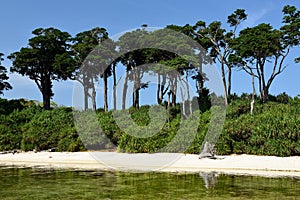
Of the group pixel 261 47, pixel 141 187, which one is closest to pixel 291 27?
pixel 261 47

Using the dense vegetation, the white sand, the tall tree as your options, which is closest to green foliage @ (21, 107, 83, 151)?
the dense vegetation

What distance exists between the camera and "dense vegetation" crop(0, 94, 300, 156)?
1909cm

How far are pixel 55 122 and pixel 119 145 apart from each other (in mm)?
7587

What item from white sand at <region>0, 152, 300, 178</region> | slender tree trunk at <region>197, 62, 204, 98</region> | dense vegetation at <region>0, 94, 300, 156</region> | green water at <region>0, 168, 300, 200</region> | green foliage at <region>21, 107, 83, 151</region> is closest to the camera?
green water at <region>0, 168, 300, 200</region>

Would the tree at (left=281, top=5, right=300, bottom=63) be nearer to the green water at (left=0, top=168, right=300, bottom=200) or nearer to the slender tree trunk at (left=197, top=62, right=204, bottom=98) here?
the slender tree trunk at (left=197, top=62, right=204, bottom=98)

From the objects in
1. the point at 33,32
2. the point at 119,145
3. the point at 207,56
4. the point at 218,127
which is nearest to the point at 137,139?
the point at 119,145

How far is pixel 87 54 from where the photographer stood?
126 ft

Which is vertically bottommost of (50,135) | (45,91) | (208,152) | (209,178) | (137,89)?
(209,178)

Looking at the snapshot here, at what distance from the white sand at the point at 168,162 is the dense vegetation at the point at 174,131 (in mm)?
1012

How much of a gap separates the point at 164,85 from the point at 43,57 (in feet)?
54.5

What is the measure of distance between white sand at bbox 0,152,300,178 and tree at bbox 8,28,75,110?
20.3m

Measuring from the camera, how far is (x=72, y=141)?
84.8ft

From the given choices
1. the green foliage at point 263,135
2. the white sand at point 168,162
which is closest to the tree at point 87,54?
the white sand at point 168,162

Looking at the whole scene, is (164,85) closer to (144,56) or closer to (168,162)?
(144,56)
